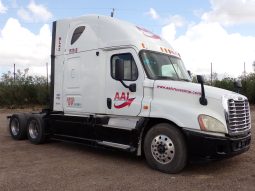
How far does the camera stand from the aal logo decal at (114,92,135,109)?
27.7ft

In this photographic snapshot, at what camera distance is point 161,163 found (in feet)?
25.1

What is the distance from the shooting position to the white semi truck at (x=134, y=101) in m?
7.30

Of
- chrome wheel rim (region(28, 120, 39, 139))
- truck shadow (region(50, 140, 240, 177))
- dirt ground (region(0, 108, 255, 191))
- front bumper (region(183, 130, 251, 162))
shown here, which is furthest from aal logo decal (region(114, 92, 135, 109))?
chrome wheel rim (region(28, 120, 39, 139))

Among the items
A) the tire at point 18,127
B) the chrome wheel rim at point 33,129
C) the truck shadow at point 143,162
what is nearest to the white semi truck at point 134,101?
the chrome wheel rim at point 33,129

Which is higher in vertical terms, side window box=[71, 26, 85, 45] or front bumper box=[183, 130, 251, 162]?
side window box=[71, 26, 85, 45]

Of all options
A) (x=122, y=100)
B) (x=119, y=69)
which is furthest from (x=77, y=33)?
(x=122, y=100)

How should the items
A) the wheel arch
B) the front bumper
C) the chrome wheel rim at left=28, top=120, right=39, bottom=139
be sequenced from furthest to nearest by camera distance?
the chrome wheel rim at left=28, top=120, right=39, bottom=139 < the wheel arch < the front bumper

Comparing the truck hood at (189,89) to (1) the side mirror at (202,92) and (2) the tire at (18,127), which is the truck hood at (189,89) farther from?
(2) the tire at (18,127)

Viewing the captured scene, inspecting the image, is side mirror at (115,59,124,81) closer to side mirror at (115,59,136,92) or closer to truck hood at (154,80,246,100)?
side mirror at (115,59,136,92)

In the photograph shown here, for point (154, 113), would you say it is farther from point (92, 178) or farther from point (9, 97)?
point (9, 97)

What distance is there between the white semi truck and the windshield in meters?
0.03

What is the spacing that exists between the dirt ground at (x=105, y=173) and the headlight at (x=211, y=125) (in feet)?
3.10

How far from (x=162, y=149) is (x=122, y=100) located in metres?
1.59

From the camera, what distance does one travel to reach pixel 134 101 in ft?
27.3
